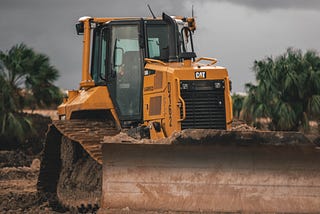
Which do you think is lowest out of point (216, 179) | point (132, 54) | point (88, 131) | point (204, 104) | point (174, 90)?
point (216, 179)

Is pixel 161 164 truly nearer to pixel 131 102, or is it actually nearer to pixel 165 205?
pixel 165 205

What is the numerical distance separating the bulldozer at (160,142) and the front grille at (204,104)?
14 mm

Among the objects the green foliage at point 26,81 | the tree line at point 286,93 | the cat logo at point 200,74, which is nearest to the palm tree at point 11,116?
the green foliage at point 26,81

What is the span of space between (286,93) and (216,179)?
19577 mm

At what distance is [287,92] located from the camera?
91.4 feet

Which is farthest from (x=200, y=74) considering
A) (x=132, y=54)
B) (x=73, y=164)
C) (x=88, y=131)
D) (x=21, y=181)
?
(x=21, y=181)

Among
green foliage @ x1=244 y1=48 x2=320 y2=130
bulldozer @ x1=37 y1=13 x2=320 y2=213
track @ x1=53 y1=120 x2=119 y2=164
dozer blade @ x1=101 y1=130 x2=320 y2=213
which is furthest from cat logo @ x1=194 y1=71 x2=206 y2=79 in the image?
green foliage @ x1=244 y1=48 x2=320 y2=130

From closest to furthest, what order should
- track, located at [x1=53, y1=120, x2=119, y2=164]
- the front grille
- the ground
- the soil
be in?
track, located at [x1=53, y1=120, x2=119, y2=164] → the front grille → the ground → the soil

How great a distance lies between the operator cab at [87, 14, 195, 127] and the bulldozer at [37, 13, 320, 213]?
2 cm

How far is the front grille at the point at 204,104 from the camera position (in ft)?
33.8

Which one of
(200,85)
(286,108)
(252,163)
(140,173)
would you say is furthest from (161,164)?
(286,108)

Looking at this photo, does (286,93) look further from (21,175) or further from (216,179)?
(216,179)

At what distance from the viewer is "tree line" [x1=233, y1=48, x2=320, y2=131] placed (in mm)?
27109

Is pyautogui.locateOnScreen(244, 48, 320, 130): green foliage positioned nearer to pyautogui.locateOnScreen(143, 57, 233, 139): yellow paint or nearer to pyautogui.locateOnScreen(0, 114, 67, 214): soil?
pyautogui.locateOnScreen(0, 114, 67, 214): soil
